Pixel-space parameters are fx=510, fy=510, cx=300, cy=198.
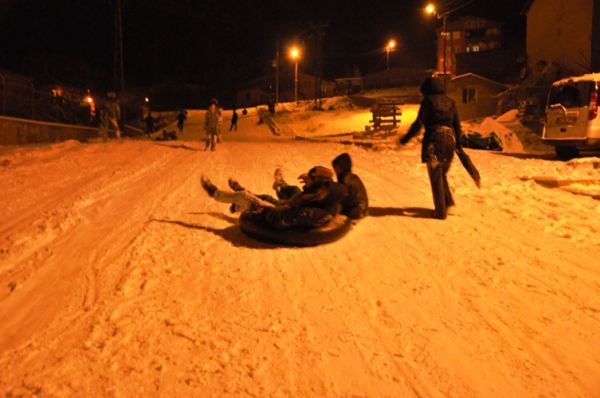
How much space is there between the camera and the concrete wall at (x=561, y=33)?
2766cm

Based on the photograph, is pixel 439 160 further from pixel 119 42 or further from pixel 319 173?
pixel 119 42

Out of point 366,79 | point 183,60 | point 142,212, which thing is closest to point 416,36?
point 366,79

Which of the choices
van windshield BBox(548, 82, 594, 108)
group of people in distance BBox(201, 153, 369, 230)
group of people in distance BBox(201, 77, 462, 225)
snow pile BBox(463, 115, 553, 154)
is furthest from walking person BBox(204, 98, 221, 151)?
group of people in distance BBox(201, 153, 369, 230)

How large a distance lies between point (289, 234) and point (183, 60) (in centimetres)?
7571

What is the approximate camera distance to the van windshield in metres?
13.4

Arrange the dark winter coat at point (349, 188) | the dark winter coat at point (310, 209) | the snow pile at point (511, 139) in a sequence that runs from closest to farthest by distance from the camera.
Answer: the dark winter coat at point (310, 209) < the dark winter coat at point (349, 188) < the snow pile at point (511, 139)

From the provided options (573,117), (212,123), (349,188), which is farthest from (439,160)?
(212,123)

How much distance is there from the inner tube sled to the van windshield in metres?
10.5

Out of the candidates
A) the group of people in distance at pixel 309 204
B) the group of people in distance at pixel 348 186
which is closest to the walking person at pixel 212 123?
the group of people in distance at pixel 348 186

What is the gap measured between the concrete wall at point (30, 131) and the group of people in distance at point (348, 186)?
14.4 metres

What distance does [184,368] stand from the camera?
320 centimetres

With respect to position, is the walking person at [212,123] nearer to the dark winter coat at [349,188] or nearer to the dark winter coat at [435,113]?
the dark winter coat at [435,113]

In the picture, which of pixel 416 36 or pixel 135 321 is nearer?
pixel 135 321

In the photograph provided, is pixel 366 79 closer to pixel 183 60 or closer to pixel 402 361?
pixel 183 60
